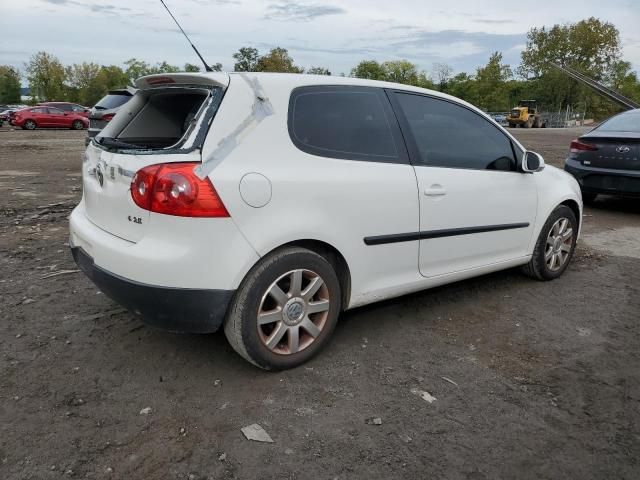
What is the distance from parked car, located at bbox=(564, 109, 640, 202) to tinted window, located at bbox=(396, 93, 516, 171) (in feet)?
12.8

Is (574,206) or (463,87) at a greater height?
(463,87)

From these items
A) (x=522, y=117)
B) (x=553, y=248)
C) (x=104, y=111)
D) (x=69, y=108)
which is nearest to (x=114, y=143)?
(x=553, y=248)

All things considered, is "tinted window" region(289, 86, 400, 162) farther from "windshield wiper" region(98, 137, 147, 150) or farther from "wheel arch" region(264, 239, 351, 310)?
"windshield wiper" region(98, 137, 147, 150)

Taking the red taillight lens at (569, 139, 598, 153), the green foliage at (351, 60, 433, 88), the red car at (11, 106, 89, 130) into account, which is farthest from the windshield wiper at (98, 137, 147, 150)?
the green foliage at (351, 60, 433, 88)

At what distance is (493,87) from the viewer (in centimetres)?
7494

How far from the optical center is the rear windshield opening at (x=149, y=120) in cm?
331

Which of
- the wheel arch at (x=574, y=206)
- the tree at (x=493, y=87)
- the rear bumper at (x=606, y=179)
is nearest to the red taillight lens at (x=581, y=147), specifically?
the rear bumper at (x=606, y=179)

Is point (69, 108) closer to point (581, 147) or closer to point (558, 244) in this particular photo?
point (581, 147)

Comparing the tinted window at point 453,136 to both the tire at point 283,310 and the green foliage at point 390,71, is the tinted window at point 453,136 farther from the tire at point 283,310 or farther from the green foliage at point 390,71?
the green foliage at point 390,71

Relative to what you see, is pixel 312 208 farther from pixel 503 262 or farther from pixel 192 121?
pixel 503 262

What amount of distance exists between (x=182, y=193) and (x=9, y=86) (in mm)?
83384

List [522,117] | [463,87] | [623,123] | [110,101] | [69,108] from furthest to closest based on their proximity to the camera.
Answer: [463,87] → [522,117] → [69,108] → [110,101] → [623,123]

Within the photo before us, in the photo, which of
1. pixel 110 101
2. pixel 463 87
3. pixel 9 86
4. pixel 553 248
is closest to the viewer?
pixel 553 248

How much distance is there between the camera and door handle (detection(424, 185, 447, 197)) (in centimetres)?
356
